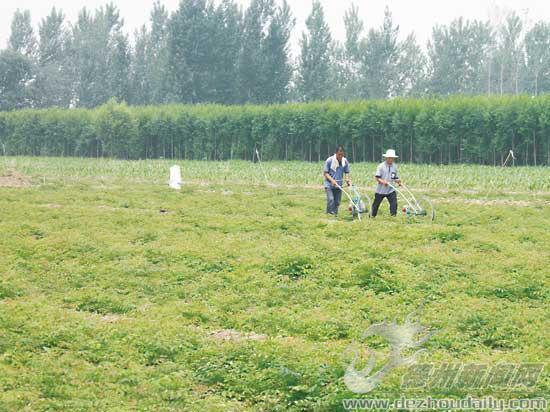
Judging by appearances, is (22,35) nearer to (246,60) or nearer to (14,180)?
(246,60)

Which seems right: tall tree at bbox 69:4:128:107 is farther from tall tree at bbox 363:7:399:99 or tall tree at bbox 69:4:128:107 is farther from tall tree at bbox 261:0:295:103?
tall tree at bbox 363:7:399:99

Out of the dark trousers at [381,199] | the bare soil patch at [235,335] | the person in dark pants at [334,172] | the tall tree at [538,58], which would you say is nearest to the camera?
the bare soil patch at [235,335]

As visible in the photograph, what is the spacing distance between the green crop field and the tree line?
63359 millimetres

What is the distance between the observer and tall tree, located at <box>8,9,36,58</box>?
99688mm

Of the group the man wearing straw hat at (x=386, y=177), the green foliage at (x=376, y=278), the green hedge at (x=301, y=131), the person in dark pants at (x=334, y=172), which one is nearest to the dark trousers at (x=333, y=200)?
the person in dark pants at (x=334, y=172)

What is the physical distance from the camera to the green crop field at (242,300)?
30.0ft

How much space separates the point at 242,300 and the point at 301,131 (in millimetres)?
44580

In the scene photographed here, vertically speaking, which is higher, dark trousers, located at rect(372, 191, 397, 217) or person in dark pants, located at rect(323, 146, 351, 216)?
person in dark pants, located at rect(323, 146, 351, 216)

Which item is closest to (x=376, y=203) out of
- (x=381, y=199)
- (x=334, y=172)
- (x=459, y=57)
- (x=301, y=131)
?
(x=381, y=199)

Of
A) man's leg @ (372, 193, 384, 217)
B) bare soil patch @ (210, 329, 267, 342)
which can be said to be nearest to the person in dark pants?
man's leg @ (372, 193, 384, 217)

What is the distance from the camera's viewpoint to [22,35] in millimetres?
100062

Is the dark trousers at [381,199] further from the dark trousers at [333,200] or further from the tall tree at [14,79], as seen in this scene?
Answer: the tall tree at [14,79]

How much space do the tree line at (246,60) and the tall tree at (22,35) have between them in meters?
0.13

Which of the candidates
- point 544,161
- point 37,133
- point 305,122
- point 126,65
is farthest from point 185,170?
point 126,65
